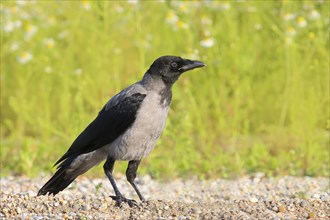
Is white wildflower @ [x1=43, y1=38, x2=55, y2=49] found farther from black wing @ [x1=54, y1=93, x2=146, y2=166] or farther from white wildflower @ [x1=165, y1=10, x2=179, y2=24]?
black wing @ [x1=54, y1=93, x2=146, y2=166]

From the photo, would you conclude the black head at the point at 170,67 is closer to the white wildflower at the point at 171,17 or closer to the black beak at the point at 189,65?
the black beak at the point at 189,65

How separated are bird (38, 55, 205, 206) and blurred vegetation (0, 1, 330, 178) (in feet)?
5.16

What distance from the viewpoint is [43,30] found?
10773mm

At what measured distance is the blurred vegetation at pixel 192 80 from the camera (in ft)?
27.8

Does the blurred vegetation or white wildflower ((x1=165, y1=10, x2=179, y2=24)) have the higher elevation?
white wildflower ((x1=165, y1=10, x2=179, y2=24))

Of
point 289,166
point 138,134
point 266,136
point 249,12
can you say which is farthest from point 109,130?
point 249,12

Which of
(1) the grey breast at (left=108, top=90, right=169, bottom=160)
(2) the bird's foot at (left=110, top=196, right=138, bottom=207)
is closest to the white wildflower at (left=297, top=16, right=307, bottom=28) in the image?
(1) the grey breast at (left=108, top=90, right=169, bottom=160)

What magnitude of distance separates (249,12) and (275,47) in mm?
563

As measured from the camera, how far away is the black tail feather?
21.7ft

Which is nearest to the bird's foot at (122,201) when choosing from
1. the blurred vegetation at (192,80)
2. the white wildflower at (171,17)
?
the blurred vegetation at (192,80)

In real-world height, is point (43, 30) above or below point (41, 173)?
above

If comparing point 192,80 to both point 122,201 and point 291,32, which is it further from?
point 122,201

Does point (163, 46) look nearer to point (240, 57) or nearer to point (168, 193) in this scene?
point (240, 57)

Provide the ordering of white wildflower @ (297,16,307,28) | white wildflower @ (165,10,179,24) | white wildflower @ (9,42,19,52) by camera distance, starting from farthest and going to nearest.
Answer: white wildflower @ (9,42,19,52)
white wildflower @ (165,10,179,24)
white wildflower @ (297,16,307,28)
